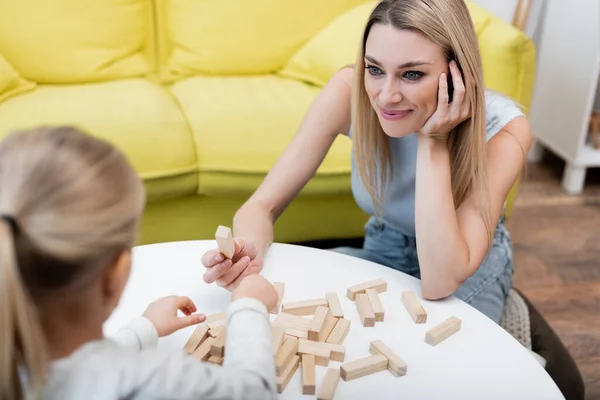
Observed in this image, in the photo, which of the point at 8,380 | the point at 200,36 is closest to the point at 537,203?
the point at 200,36

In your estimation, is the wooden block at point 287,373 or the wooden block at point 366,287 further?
the wooden block at point 366,287

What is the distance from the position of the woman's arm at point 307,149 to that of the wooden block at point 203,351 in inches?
16.4

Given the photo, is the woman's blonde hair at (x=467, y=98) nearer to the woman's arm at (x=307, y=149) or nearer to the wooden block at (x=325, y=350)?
the woman's arm at (x=307, y=149)

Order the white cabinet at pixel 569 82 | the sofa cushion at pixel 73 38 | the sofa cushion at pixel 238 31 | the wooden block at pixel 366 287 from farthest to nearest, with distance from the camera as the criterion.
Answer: the white cabinet at pixel 569 82, the sofa cushion at pixel 238 31, the sofa cushion at pixel 73 38, the wooden block at pixel 366 287

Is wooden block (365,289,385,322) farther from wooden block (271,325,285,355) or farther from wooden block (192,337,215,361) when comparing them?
wooden block (192,337,215,361)

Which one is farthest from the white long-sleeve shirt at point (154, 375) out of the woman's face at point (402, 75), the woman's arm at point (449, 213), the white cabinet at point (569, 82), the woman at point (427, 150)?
the white cabinet at point (569, 82)

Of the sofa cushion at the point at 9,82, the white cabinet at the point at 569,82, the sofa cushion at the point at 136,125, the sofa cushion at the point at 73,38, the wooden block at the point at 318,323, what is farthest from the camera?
the white cabinet at the point at 569,82

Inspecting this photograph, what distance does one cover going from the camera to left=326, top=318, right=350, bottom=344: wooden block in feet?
3.22

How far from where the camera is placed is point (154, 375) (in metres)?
0.66

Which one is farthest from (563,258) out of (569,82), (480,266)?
(480,266)

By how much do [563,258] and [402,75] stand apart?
1.38 m

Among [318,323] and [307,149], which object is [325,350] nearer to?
[318,323]

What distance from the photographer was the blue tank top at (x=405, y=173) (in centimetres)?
130

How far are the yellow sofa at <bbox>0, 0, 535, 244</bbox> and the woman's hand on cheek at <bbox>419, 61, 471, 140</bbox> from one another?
70cm
